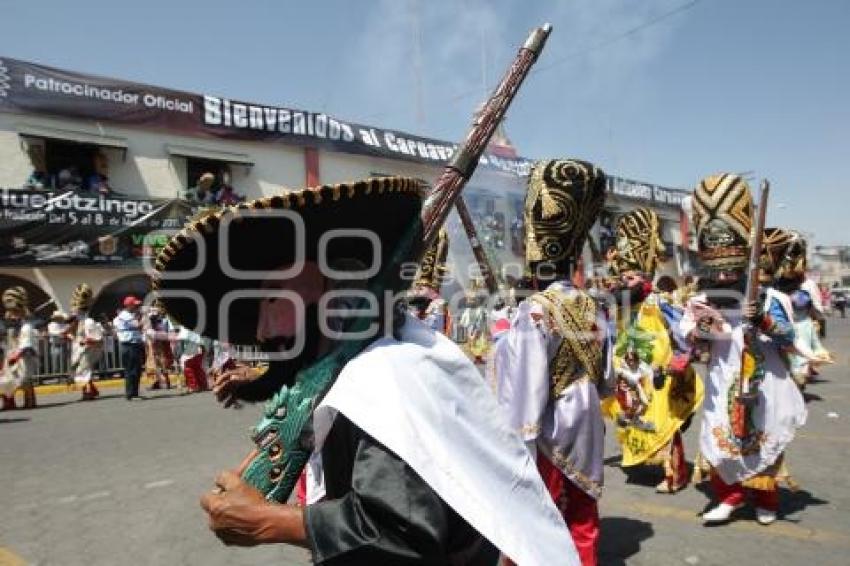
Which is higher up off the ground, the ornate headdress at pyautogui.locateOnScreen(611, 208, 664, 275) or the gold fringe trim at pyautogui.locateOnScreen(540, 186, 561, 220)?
the gold fringe trim at pyautogui.locateOnScreen(540, 186, 561, 220)

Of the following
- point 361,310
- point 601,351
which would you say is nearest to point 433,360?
point 361,310

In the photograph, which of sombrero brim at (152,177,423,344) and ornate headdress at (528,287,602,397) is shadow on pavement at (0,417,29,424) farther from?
sombrero brim at (152,177,423,344)

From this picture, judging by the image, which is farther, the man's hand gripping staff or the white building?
the white building

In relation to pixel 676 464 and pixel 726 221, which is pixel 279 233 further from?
pixel 676 464

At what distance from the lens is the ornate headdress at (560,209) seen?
3721 mm

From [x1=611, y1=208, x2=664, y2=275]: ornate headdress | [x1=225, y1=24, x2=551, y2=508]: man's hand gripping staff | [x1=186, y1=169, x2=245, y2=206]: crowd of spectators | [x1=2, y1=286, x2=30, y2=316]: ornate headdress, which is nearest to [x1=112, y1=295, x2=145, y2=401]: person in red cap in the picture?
[x1=2, y1=286, x2=30, y2=316]: ornate headdress

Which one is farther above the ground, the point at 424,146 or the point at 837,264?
the point at 424,146

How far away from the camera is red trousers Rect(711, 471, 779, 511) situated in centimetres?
454

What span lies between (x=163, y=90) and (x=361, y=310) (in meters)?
17.2

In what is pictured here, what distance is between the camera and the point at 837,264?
87562 millimetres

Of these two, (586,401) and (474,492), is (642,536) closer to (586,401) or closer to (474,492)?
(586,401)

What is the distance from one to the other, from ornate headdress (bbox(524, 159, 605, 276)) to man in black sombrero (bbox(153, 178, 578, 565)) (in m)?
2.08

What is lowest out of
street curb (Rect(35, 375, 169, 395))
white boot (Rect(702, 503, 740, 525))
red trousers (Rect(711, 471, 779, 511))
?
street curb (Rect(35, 375, 169, 395))

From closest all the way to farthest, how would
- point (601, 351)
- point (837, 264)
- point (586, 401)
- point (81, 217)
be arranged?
point (586, 401) < point (601, 351) < point (81, 217) < point (837, 264)
